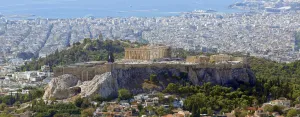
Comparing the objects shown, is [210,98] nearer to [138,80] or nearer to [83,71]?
[138,80]

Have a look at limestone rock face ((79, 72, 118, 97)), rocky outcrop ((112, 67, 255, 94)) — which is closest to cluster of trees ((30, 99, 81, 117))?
limestone rock face ((79, 72, 118, 97))

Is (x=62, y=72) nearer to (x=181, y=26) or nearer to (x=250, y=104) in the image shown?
(x=250, y=104)

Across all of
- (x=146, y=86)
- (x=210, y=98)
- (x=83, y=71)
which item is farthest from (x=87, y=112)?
(x=210, y=98)

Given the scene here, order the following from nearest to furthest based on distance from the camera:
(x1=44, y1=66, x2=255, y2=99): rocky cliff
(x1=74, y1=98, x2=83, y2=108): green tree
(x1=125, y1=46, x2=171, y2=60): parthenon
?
(x1=74, y1=98, x2=83, y2=108): green tree < (x1=44, y1=66, x2=255, y2=99): rocky cliff < (x1=125, y1=46, x2=171, y2=60): parthenon

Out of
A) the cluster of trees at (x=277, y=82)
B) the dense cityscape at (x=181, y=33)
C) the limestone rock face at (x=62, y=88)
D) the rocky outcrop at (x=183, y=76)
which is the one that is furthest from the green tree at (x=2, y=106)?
the dense cityscape at (x=181, y=33)

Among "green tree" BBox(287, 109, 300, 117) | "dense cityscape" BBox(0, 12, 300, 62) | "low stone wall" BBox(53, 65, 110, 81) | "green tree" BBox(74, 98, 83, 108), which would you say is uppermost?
"low stone wall" BBox(53, 65, 110, 81)

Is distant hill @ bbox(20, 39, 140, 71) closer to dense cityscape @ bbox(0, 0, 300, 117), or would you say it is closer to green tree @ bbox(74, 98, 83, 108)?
dense cityscape @ bbox(0, 0, 300, 117)

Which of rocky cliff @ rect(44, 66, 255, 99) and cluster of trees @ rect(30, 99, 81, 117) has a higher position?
rocky cliff @ rect(44, 66, 255, 99)
